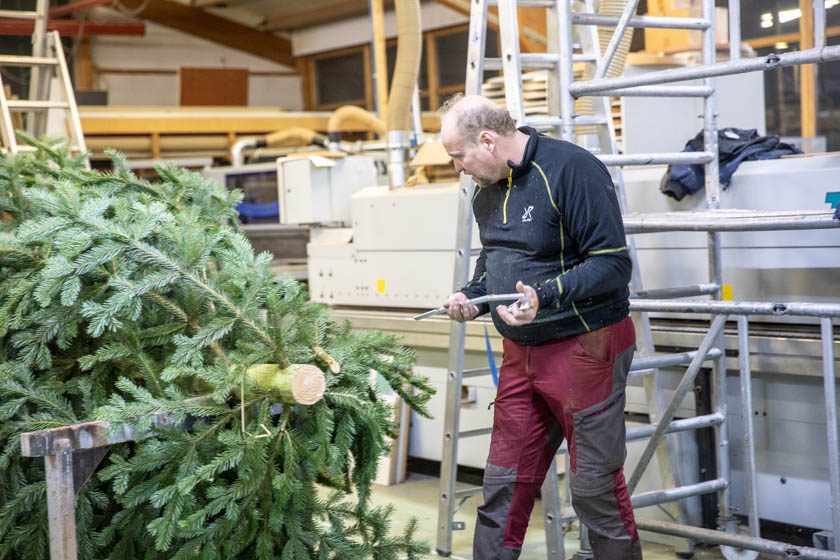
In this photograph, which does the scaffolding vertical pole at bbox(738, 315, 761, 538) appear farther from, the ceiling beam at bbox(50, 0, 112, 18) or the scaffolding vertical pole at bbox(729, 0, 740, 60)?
the ceiling beam at bbox(50, 0, 112, 18)

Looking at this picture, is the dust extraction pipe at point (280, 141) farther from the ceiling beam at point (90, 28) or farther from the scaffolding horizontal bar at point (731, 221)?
the scaffolding horizontal bar at point (731, 221)

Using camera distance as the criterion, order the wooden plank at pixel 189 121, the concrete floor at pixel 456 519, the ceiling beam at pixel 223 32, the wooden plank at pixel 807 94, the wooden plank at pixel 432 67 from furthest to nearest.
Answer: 1. the ceiling beam at pixel 223 32
2. the wooden plank at pixel 432 67
3. the wooden plank at pixel 189 121
4. the wooden plank at pixel 807 94
5. the concrete floor at pixel 456 519

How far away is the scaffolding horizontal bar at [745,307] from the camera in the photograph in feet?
9.83

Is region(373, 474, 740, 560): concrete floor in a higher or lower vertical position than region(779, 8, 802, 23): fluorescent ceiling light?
lower

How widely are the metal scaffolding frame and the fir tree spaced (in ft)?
3.08

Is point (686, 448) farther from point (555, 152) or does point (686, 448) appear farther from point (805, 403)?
point (555, 152)

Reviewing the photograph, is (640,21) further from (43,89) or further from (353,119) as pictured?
(43,89)

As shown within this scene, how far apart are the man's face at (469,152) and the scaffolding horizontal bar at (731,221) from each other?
743 millimetres

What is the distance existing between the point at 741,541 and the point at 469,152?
1726mm

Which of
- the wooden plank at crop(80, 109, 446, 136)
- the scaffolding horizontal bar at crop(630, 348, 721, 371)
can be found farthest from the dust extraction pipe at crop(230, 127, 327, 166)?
the scaffolding horizontal bar at crop(630, 348, 721, 371)

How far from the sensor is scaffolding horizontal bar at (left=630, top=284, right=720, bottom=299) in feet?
12.5

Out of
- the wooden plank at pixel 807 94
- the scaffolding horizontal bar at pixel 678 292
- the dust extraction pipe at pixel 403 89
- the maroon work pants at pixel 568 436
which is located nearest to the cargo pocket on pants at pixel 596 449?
the maroon work pants at pixel 568 436

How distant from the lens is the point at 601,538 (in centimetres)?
288

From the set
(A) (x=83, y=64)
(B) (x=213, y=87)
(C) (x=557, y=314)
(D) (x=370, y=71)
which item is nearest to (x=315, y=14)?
(D) (x=370, y=71)
